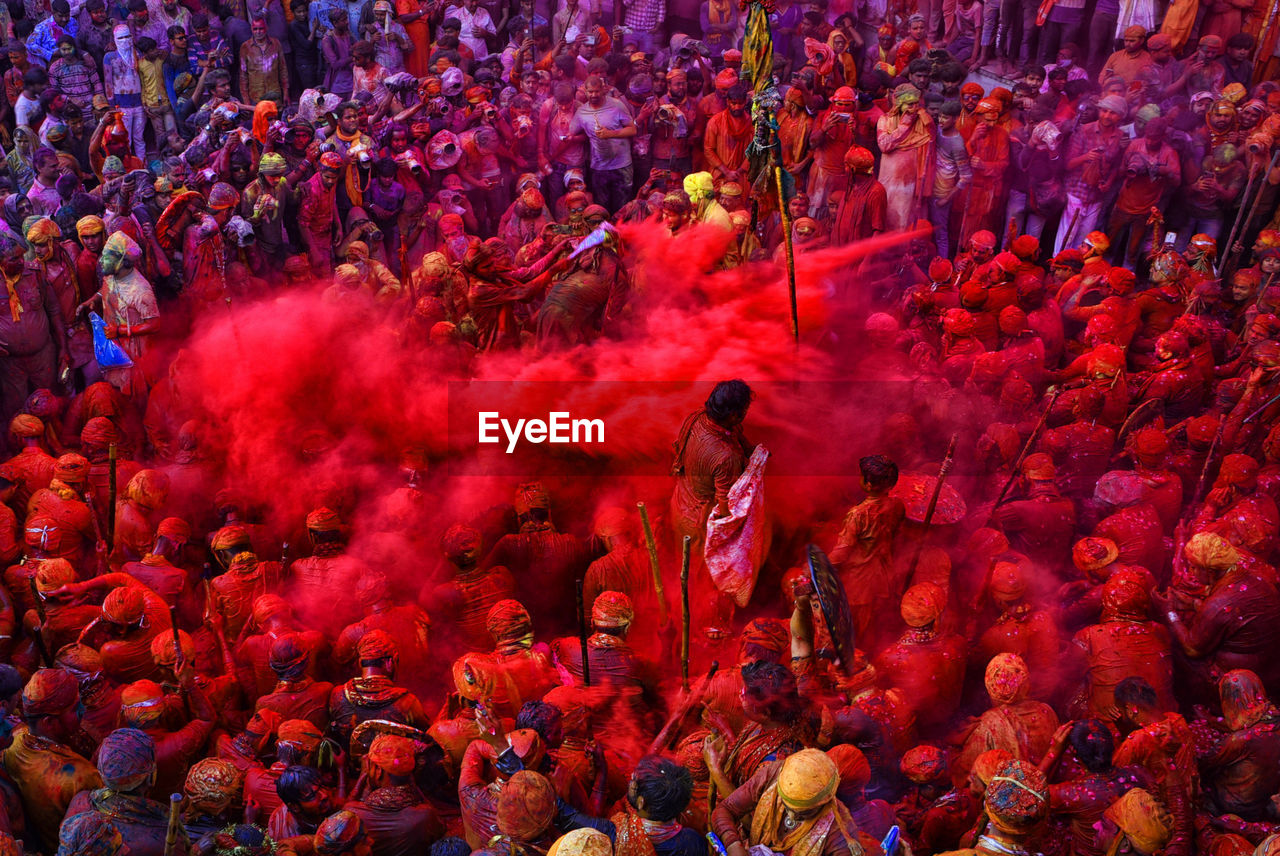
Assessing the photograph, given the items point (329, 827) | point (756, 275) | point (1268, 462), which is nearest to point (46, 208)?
point (756, 275)

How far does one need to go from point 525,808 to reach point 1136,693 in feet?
12.3

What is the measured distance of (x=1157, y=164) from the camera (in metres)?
13.1

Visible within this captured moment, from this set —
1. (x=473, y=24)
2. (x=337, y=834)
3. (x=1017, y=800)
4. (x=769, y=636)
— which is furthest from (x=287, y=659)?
(x=473, y=24)

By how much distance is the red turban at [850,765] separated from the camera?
5.90 meters

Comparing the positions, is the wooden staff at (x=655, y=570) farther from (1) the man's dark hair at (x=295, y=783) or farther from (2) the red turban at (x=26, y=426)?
(2) the red turban at (x=26, y=426)

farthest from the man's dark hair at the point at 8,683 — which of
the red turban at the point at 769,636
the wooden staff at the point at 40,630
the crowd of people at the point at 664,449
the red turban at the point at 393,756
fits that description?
the red turban at the point at 769,636

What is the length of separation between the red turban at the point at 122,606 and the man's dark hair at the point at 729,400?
387 cm

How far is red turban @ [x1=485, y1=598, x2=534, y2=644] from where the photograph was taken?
23.3ft

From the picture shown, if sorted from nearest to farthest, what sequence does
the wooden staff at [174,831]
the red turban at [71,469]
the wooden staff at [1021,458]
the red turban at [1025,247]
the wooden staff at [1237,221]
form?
the wooden staff at [174,831]
the red turban at [71,469]
the wooden staff at [1021,458]
the red turban at [1025,247]
the wooden staff at [1237,221]

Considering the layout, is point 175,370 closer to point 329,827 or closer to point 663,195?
point 663,195

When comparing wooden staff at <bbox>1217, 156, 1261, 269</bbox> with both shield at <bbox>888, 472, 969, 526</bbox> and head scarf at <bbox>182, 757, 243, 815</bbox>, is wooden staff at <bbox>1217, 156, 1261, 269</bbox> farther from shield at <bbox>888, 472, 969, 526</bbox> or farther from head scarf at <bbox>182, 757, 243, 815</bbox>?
head scarf at <bbox>182, 757, 243, 815</bbox>

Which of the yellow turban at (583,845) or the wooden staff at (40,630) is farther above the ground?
the yellow turban at (583,845)

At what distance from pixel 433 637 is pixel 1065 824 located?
4.30 meters

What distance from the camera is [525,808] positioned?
17.0ft
